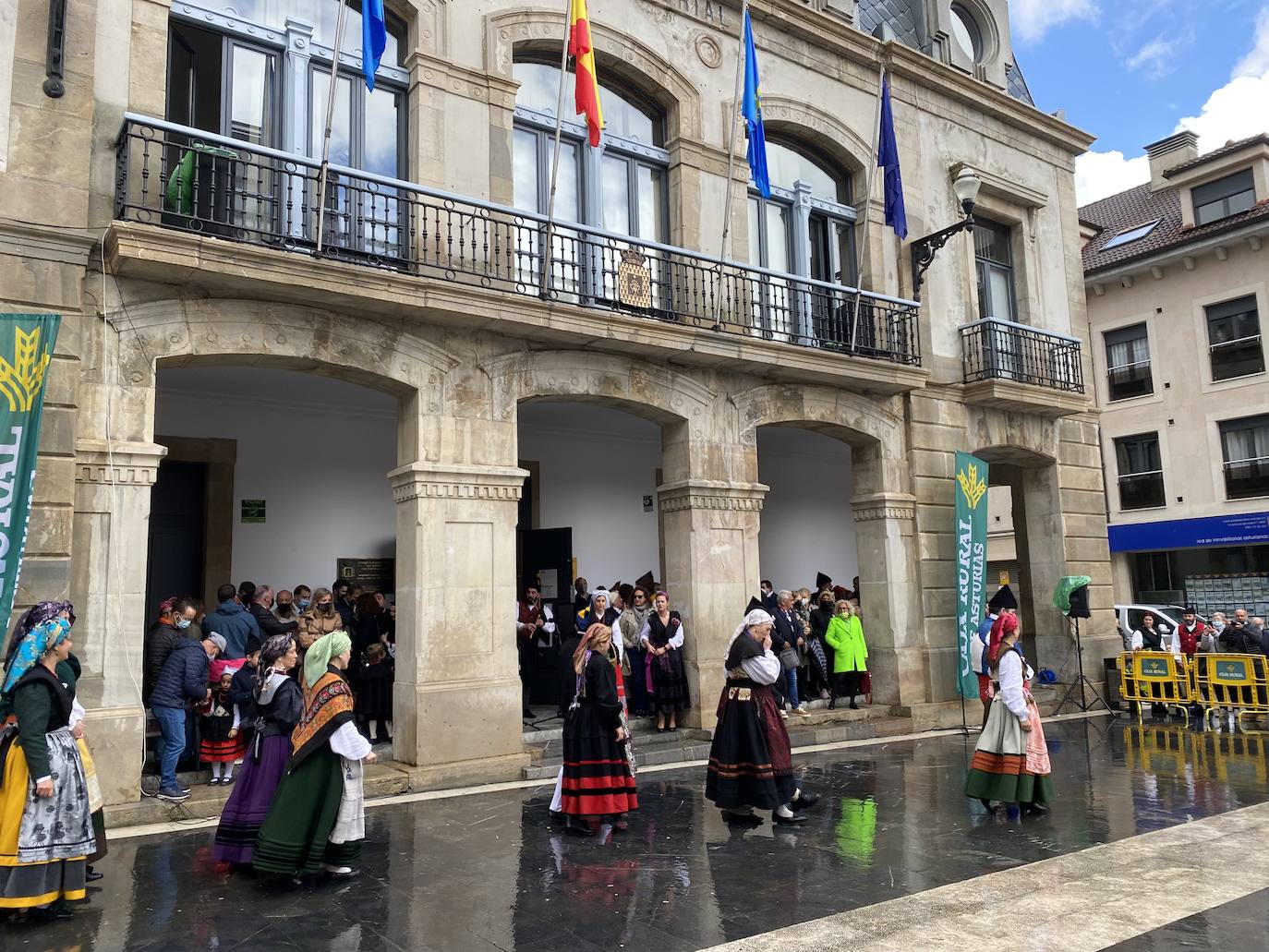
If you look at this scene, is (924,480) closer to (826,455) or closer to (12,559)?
(826,455)

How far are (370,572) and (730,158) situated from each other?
7.22 meters

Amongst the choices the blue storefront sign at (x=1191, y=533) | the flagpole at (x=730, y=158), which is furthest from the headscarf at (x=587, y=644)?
the blue storefront sign at (x=1191, y=533)

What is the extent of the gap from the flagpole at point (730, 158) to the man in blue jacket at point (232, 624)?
621 centimetres

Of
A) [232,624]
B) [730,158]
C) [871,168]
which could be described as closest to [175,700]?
[232,624]

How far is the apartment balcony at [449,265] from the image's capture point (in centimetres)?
873

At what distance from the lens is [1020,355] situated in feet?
51.4

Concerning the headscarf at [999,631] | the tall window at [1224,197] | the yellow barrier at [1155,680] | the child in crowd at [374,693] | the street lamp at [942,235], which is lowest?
the yellow barrier at [1155,680]

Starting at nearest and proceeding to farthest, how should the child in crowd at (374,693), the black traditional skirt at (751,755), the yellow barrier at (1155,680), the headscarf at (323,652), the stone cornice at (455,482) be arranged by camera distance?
the headscarf at (323,652), the black traditional skirt at (751,755), the stone cornice at (455,482), the child in crowd at (374,693), the yellow barrier at (1155,680)

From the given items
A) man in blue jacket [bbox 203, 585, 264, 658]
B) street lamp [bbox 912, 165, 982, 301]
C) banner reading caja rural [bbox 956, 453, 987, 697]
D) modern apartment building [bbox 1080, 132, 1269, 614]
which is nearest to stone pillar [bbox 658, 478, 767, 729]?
banner reading caja rural [bbox 956, 453, 987, 697]

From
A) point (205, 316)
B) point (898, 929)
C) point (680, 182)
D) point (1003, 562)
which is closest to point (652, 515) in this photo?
point (680, 182)

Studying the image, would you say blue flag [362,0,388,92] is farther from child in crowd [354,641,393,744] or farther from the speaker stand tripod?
the speaker stand tripod

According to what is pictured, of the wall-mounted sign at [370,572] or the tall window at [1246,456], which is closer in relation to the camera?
the wall-mounted sign at [370,572]

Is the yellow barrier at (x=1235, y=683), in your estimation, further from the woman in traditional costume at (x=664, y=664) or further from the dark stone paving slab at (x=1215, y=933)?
the dark stone paving slab at (x=1215, y=933)

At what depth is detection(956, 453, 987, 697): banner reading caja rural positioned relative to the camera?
1360cm
